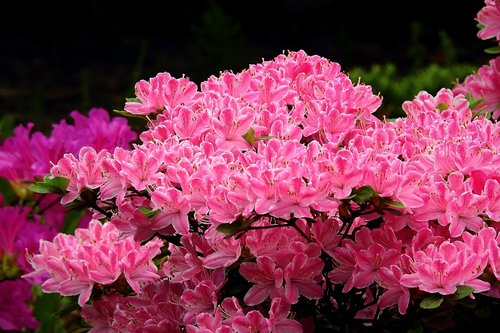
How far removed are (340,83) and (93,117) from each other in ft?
3.35

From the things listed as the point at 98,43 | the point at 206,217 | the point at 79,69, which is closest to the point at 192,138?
the point at 206,217

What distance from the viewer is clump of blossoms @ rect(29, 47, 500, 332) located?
141 cm

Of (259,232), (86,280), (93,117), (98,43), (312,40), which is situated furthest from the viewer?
(312,40)

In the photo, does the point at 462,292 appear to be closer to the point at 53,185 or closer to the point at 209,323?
the point at 209,323

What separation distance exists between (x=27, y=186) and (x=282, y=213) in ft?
4.06

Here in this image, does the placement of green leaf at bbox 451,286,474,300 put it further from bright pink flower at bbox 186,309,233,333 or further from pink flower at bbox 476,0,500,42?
pink flower at bbox 476,0,500,42

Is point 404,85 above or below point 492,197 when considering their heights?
below

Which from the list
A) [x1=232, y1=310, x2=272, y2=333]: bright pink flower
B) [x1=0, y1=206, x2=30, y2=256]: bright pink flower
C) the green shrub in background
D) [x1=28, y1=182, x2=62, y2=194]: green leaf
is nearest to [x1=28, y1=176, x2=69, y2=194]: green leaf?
[x1=28, y1=182, x2=62, y2=194]: green leaf

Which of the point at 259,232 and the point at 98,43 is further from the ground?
the point at 259,232

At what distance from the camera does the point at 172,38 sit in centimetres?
904

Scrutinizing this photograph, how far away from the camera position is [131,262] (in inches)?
64.6

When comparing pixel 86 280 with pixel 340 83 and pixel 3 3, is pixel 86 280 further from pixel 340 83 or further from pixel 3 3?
pixel 3 3

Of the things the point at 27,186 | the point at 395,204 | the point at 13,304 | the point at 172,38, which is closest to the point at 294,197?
the point at 395,204

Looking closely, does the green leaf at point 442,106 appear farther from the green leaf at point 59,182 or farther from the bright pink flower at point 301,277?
the green leaf at point 59,182
